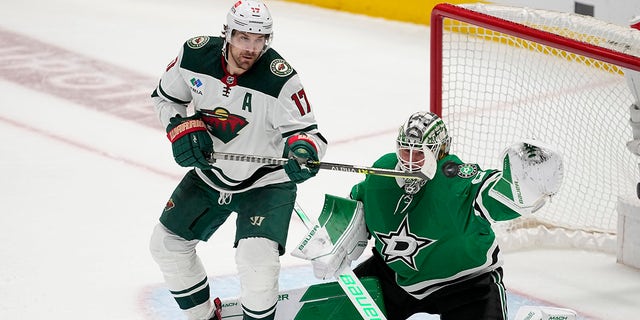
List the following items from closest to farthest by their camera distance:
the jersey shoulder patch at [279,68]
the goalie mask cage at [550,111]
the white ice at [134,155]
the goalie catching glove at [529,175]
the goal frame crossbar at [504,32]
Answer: the goalie catching glove at [529,175] → the jersey shoulder patch at [279,68] → the goal frame crossbar at [504,32] → the white ice at [134,155] → the goalie mask cage at [550,111]

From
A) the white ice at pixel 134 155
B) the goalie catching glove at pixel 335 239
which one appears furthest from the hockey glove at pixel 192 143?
the white ice at pixel 134 155

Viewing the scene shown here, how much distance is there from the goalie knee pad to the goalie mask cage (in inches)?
57.6

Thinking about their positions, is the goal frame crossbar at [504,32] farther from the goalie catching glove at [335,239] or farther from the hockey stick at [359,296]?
the hockey stick at [359,296]

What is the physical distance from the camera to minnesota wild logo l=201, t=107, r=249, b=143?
335 cm

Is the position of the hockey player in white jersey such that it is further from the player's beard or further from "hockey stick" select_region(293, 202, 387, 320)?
"hockey stick" select_region(293, 202, 387, 320)

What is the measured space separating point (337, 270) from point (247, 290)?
0.87ft

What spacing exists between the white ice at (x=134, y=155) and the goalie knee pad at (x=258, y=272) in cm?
72

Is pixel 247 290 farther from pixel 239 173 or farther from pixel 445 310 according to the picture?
pixel 445 310

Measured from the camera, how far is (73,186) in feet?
16.8

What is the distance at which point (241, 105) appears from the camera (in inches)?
131

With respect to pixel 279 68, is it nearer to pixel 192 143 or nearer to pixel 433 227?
pixel 192 143

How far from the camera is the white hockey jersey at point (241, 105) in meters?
3.30

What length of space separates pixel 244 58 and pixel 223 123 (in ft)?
0.72

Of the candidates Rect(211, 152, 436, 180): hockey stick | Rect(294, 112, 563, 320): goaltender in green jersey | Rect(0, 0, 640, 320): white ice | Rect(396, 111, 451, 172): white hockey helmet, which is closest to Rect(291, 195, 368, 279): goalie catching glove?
Rect(294, 112, 563, 320): goaltender in green jersey
